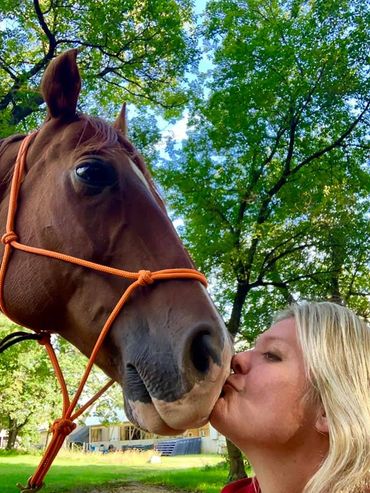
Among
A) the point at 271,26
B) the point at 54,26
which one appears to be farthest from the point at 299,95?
the point at 54,26

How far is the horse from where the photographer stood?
172cm

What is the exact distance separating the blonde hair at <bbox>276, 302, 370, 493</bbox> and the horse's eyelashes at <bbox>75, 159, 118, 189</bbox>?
941 mm

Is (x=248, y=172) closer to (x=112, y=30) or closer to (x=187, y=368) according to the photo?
(x=112, y=30)

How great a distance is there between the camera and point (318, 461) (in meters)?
1.62

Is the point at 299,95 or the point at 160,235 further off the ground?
the point at 299,95

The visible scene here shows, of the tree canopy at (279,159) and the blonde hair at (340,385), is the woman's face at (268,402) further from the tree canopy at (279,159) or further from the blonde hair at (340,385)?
the tree canopy at (279,159)

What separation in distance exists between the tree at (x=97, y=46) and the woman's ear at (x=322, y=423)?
31.7 feet

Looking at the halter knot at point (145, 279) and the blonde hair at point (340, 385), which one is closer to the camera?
the blonde hair at point (340, 385)

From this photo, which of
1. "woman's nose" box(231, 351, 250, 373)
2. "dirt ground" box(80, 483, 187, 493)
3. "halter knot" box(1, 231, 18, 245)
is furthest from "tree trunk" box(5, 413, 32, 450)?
"woman's nose" box(231, 351, 250, 373)

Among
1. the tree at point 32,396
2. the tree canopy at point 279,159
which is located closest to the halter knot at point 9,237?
the tree canopy at point 279,159

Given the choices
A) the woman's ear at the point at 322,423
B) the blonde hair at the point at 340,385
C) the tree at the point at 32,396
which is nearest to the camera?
the blonde hair at the point at 340,385

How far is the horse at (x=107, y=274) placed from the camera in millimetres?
1722

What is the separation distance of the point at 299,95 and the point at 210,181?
298 cm

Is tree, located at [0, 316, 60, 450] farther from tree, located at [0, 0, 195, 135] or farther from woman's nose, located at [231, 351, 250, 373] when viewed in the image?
woman's nose, located at [231, 351, 250, 373]
